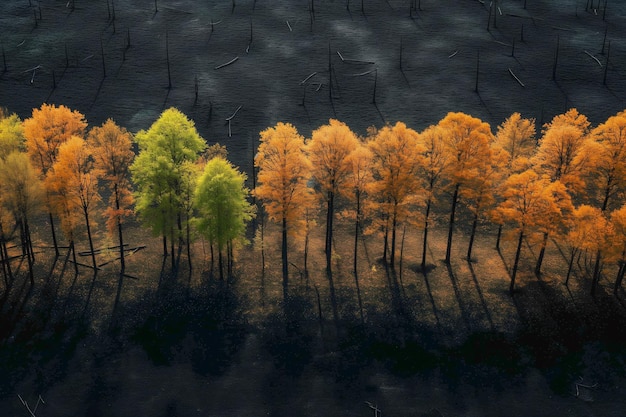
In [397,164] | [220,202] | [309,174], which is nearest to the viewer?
[220,202]

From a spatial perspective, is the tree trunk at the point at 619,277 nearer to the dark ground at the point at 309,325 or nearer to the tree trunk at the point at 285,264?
the dark ground at the point at 309,325

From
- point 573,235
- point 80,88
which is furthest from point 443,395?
point 80,88

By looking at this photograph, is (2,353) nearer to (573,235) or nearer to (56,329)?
(56,329)

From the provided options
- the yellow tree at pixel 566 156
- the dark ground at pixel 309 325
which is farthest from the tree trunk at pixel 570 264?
the yellow tree at pixel 566 156

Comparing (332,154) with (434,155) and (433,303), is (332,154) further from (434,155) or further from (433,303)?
(433,303)

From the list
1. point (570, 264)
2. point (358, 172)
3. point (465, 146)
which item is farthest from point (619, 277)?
point (358, 172)
